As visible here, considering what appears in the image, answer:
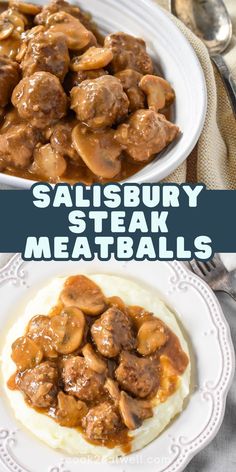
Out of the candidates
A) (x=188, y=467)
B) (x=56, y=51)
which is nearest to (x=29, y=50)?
(x=56, y=51)

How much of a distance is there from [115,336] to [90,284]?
45 centimetres

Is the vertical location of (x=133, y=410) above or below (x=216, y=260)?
below

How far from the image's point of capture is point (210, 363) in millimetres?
4379

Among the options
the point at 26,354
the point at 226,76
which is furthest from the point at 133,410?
the point at 226,76

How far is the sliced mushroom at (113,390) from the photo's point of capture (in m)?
4.08

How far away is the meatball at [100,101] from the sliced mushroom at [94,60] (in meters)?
0.15

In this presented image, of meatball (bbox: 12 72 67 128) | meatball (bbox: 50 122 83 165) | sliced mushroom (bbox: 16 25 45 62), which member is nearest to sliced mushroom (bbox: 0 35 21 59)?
sliced mushroom (bbox: 16 25 45 62)

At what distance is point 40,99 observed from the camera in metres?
4.49

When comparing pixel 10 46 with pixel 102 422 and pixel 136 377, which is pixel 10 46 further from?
pixel 102 422

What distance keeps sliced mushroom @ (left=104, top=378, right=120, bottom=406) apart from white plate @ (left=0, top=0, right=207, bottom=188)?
1.27 m

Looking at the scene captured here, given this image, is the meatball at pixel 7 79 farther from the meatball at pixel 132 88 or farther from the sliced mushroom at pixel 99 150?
the meatball at pixel 132 88

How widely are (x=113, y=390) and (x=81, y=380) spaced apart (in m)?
0.19

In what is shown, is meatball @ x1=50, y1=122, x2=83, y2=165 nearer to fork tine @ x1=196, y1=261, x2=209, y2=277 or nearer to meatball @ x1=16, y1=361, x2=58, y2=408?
fork tine @ x1=196, y1=261, x2=209, y2=277

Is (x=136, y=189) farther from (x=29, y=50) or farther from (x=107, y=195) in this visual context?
(x=29, y=50)
